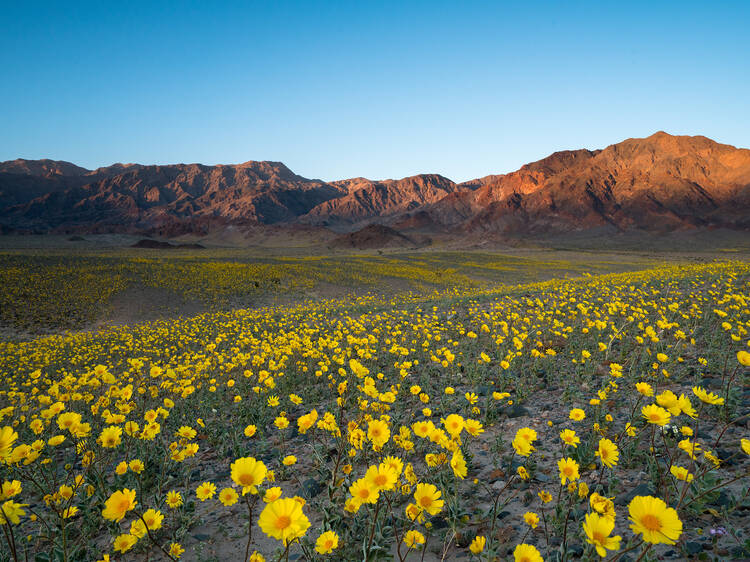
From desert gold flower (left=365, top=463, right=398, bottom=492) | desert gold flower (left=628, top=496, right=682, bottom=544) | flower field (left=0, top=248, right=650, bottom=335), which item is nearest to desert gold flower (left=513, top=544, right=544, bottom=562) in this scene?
desert gold flower (left=628, top=496, right=682, bottom=544)

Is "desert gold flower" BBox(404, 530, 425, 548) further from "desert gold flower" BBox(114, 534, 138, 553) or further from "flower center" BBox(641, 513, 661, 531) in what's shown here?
"desert gold flower" BBox(114, 534, 138, 553)

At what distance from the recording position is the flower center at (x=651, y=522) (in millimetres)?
1598

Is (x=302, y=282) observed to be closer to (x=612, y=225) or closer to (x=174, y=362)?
(x=174, y=362)

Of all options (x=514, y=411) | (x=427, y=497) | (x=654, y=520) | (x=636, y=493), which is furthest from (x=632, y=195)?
(x=427, y=497)

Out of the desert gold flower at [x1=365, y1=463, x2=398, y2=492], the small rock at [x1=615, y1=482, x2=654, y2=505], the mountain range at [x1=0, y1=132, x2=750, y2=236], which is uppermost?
the mountain range at [x1=0, y1=132, x2=750, y2=236]

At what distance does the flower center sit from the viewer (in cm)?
160

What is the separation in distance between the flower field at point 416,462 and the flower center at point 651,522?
0.02 metres

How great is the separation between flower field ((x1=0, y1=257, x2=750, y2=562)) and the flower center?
0.02 m

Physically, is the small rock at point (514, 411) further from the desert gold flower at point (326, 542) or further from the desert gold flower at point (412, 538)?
the desert gold flower at point (326, 542)

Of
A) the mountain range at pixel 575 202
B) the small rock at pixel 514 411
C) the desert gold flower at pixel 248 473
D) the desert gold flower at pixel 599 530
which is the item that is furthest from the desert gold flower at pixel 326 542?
the mountain range at pixel 575 202

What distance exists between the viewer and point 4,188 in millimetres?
190375

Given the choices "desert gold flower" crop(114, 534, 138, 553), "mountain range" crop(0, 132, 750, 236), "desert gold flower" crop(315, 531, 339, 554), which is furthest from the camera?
"mountain range" crop(0, 132, 750, 236)

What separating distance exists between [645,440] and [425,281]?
30.8m

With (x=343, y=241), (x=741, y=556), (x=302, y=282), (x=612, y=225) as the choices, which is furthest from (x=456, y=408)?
(x=612, y=225)
